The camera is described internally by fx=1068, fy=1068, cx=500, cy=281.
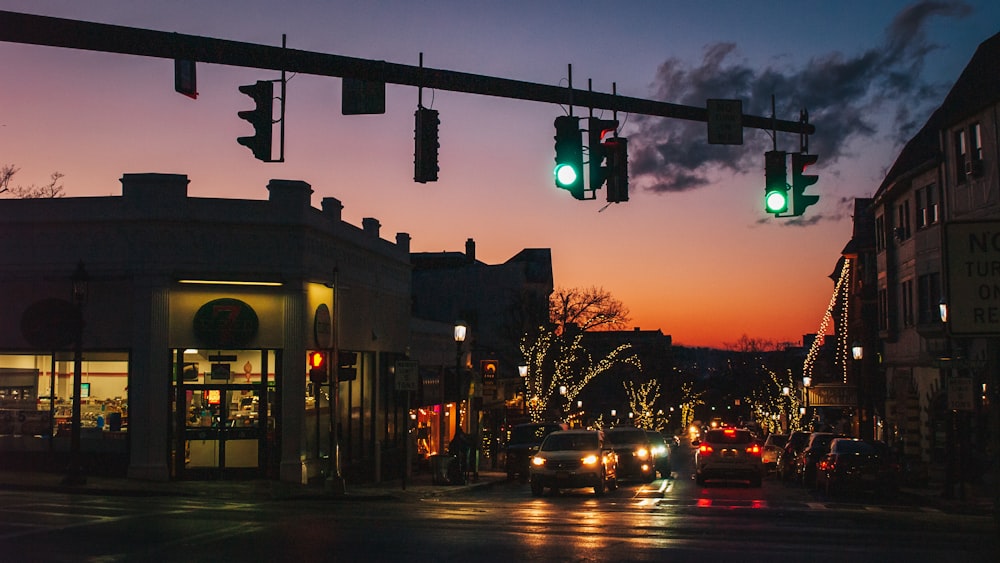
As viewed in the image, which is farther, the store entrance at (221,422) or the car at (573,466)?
the store entrance at (221,422)

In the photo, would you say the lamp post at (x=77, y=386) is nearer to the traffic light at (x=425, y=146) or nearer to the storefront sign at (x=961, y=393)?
the traffic light at (x=425, y=146)

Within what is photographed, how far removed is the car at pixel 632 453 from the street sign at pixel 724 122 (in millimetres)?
19000

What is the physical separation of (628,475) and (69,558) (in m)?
22.8

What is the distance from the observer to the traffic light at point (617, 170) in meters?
15.3

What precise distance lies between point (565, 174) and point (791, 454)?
25.6 meters

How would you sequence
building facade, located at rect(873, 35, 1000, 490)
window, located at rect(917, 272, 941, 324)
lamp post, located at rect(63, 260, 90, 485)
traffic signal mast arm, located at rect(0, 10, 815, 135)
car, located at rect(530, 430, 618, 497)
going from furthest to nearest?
window, located at rect(917, 272, 941, 324), building facade, located at rect(873, 35, 1000, 490), car, located at rect(530, 430, 618, 497), lamp post, located at rect(63, 260, 90, 485), traffic signal mast arm, located at rect(0, 10, 815, 135)

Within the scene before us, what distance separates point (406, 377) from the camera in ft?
95.2

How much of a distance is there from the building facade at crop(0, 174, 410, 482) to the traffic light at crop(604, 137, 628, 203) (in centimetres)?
1302

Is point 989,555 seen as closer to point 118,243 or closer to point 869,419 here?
point 118,243

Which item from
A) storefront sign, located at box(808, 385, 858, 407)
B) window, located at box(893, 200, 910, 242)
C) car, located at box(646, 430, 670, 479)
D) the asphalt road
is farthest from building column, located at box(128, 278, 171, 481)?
storefront sign, located at box(808, 385, 858, 407)

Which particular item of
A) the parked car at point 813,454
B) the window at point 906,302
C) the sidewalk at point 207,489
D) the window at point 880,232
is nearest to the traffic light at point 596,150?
the sidewalk at point 207,489

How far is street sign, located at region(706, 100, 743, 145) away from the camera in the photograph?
14953 mm

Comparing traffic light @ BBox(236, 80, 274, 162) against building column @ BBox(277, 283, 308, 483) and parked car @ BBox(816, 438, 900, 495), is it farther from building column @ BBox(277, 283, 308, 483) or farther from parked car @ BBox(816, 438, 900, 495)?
parked car @ BBox(816, 438, 900, 495)

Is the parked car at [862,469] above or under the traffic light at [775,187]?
under
